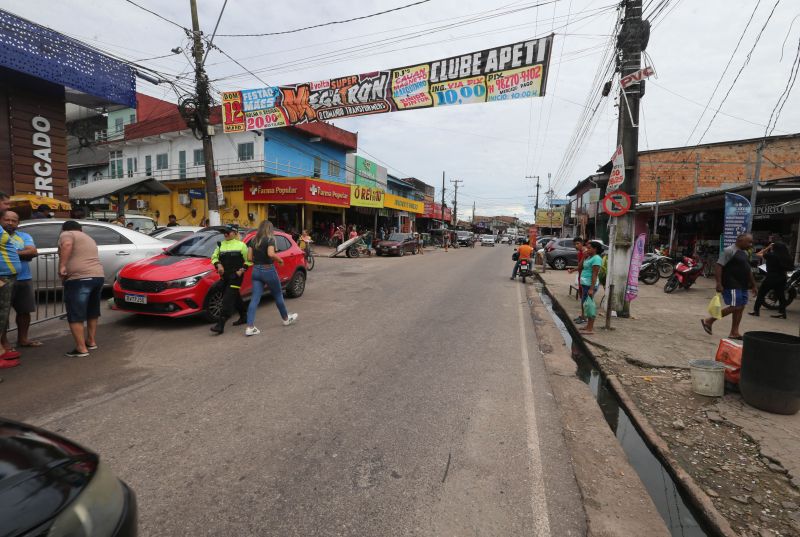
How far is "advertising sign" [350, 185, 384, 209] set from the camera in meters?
29.0

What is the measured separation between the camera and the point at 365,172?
37250 millimetres

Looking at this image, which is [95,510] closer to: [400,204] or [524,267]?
[524,267]

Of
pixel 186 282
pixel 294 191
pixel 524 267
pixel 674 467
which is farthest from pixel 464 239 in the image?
pixel 674 467

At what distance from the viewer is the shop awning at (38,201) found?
10702 mm

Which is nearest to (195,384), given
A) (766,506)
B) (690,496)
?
(690,496)

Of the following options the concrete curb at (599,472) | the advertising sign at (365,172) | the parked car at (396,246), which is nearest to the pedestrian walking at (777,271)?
the concrete curb at (599,472)

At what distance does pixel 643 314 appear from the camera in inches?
367

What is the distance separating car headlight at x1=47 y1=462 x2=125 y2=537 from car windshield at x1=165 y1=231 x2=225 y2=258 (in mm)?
A: 6094

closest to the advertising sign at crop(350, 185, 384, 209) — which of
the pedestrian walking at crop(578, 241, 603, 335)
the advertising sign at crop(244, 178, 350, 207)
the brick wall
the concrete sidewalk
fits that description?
the advertising sign at crop(244, 178, 350, 207)

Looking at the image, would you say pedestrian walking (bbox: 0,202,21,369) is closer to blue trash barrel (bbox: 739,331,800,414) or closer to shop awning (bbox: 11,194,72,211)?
shop awning (bbox: 11,194,72,211)

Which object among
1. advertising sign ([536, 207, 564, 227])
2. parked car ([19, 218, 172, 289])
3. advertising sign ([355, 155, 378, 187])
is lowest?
parked car ([19, 218, 172, 289])

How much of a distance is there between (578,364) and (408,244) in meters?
21.2

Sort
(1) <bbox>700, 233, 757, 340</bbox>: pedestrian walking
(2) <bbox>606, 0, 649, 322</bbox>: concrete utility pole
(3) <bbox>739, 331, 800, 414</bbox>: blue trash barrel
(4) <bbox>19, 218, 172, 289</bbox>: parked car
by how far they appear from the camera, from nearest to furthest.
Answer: (3) <bbox>739, 331, 800, 414</bbox>: blue trash barrel, (1) <bbox>700, 233, 757, 340</bbox>: pedestrian walking, (4) <bbox>19, 218, 172, 289</bbox>: parked car, (2) <bbox>606, 0, 649, 322</bbox>: concrete utility pole

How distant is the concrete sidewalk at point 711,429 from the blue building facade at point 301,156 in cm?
2290
